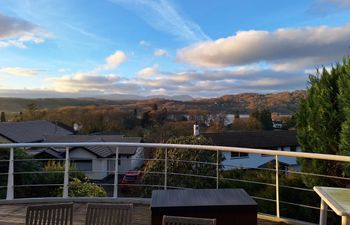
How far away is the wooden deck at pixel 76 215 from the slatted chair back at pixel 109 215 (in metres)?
1.75

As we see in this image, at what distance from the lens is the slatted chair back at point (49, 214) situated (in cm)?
235

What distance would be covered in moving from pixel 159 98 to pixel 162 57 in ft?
59.2

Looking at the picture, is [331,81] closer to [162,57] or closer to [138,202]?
[138,202]

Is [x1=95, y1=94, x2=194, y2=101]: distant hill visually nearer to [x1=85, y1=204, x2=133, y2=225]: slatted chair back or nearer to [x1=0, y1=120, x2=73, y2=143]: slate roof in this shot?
[x1=0, y1=120, x2=73, y2=143]: slate roof

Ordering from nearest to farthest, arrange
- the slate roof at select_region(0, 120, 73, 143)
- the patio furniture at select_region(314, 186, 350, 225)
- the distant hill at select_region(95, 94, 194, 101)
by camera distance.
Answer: the patio furniture at select_region(314, 186, 350, 225) < the slate roof at select_region(0, 120, 73, 143) < the distant hill at select_region(95, 94, 194, 101)

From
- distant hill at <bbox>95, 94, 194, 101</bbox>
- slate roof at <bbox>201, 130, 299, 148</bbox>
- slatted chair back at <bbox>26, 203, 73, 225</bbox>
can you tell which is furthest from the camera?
distant hill at <bbox>95, 94, 194, 101</bbox>

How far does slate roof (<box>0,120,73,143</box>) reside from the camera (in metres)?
32.8

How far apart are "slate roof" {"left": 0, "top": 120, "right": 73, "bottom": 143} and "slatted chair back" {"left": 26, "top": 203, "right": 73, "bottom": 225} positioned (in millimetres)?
32306

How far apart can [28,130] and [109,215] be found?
37.9 metres

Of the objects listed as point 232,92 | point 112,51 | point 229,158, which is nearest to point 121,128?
point 232,92

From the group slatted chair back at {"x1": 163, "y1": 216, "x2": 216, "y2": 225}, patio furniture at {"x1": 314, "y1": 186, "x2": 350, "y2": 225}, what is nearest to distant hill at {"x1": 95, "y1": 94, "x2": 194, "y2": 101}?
patio furniture at {"x1": 314, "y1": 186, "x2": 350, "y2": 225}

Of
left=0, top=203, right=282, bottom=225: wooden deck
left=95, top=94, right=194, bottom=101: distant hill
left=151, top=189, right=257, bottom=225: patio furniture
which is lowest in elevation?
left=0, top=203, right=282, bottom=225: wooden deck

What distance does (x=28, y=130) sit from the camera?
3716cm

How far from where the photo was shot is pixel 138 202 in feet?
16.4
